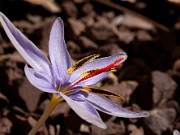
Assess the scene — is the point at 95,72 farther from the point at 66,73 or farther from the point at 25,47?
the point at 25,47

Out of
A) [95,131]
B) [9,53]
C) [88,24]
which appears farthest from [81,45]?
[95,131]

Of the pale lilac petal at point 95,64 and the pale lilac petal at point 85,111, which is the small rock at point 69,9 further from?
the pale lilac petal at point 85,111

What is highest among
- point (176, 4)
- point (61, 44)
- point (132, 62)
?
point (61, 44)

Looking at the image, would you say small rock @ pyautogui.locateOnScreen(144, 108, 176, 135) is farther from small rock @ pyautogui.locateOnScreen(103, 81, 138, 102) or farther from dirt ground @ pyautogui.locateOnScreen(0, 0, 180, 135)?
small rock @ pyautogui.locateOnScreen(103, 81, 138, 102)

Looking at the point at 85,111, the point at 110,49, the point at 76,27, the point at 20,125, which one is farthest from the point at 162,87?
the point at 85,111

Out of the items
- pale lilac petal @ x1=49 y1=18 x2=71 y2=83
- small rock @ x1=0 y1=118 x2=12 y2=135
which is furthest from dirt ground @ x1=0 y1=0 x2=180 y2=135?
pale lilac petal @ x1=49 y1=18 x2=71 y2=83

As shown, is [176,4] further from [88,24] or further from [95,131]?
[95,131]
